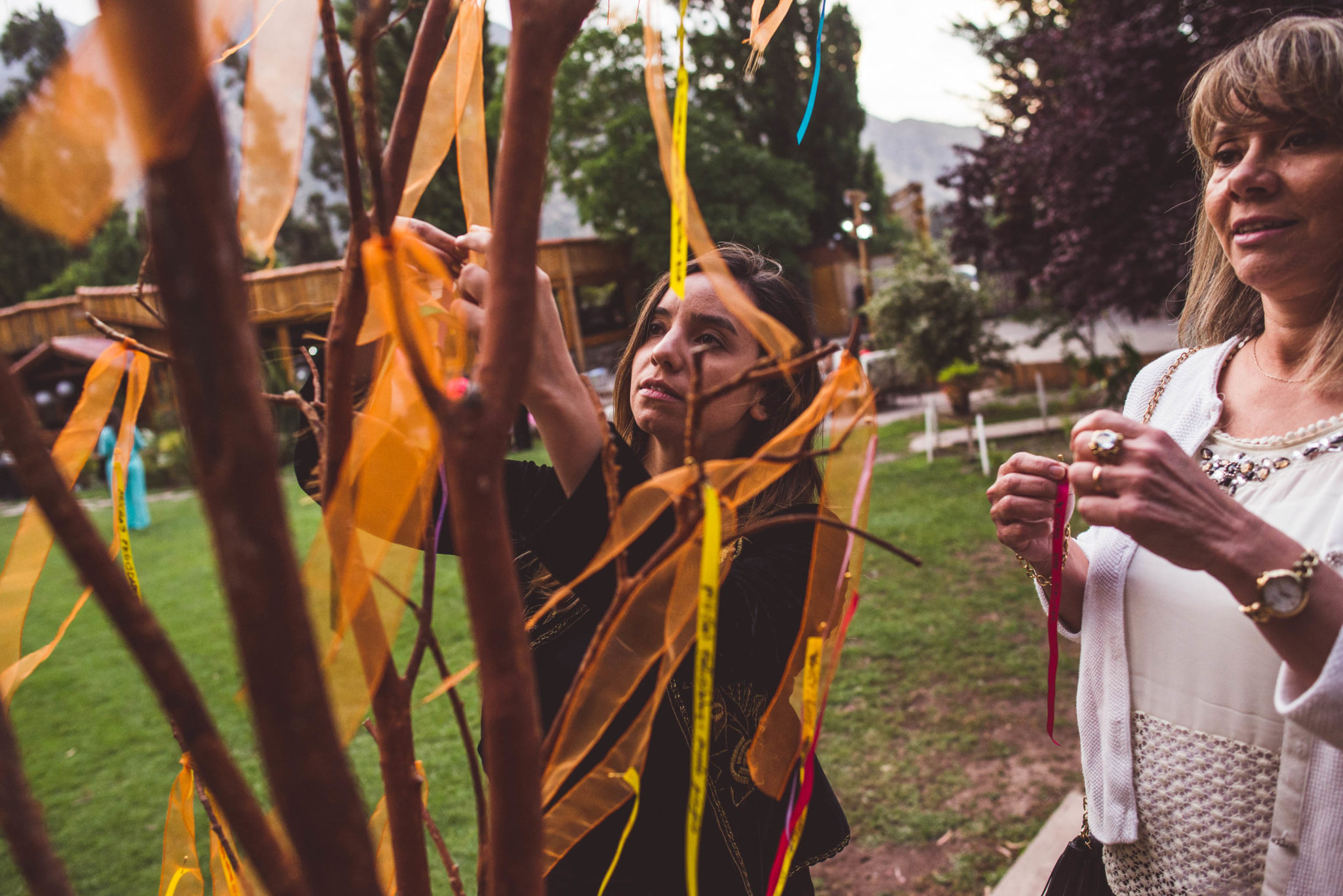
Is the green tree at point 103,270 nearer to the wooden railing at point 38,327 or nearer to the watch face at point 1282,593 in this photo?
the wooden railing at point 38,327

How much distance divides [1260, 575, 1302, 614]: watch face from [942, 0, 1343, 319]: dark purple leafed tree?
492 cm

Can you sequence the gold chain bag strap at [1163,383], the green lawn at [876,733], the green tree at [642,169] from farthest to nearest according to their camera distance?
1. the green tree at [642,169]
2. the green lawn at [876,733]
3. the gold chain bag strap at [1163,383]

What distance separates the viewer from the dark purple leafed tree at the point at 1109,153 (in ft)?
19.6

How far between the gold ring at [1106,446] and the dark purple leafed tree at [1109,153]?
16.2 ft

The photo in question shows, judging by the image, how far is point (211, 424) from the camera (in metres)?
0.33

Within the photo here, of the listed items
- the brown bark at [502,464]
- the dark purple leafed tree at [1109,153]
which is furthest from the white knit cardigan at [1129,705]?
the dark purple leafed tree at [1109,153]

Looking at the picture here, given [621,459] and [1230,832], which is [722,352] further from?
[1230,832]

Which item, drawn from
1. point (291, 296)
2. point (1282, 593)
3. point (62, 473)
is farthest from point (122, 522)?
point (291, 296)

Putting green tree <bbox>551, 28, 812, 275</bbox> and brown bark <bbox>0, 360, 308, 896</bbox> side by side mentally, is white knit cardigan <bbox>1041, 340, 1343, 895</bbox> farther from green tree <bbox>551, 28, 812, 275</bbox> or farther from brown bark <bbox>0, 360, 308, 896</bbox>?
green tree <bbox>551, 28, 812, 275</bbox>

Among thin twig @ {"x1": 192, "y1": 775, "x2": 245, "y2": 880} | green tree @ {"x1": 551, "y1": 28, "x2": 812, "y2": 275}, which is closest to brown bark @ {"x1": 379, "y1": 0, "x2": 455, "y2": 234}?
thin twig @ {"x1": 192, "y1": 775, "x2": 245, "y2": 880}

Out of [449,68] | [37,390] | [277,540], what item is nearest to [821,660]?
[277,540]

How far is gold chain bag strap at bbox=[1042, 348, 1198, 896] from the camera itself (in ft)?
4.41

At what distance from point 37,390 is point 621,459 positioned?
73.8ft

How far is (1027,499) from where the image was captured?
3.91ft
